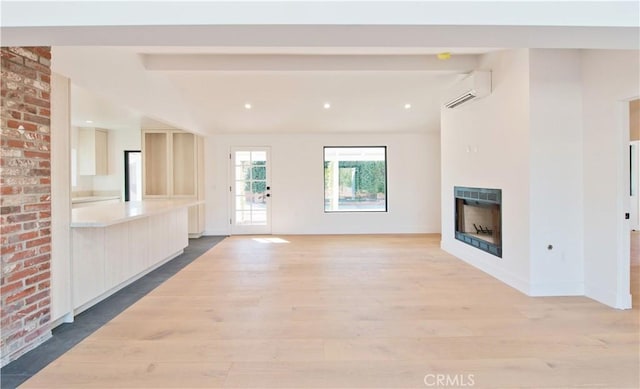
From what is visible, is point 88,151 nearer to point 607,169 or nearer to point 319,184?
point 319,184

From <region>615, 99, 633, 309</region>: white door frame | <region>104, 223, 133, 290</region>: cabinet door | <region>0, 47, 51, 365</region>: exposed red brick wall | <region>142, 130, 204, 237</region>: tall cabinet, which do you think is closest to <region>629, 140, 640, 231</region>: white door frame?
<region>615, 99, 633, 309</region>: white door frame

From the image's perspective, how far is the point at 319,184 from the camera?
24.6 ft

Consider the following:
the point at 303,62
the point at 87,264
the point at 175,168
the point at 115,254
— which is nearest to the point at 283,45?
the point at 303,62

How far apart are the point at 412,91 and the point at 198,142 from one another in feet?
14.7

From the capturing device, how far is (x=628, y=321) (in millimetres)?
2834

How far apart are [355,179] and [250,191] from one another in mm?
2350

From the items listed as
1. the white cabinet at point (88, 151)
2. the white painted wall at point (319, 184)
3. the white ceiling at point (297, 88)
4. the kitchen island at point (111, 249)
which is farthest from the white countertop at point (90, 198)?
the kitchen island at point (111, 249)

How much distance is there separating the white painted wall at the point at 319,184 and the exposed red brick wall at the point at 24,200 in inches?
191

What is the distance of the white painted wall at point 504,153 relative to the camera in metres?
3.56

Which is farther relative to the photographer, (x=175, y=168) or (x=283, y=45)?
(x=175, y=168)

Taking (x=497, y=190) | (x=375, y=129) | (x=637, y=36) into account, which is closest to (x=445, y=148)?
(x=497, y=190)

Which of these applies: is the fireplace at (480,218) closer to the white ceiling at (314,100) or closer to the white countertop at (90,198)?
the white ceiling at (314,100)

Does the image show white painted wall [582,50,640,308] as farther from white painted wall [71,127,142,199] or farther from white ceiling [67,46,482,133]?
white painted wall [71,127,142,199]

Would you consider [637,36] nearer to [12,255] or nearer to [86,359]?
[86,359]
